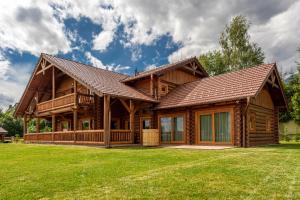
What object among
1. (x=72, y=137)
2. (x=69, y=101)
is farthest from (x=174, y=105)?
(x=69, y=101)

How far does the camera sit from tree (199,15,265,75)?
30250 millimetres

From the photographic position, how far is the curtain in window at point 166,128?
16.5 m

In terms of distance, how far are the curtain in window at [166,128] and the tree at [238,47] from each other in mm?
17140

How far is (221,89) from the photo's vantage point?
48.9 ft

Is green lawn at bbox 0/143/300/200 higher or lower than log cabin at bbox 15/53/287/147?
lower

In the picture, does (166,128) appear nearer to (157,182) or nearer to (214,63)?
(157,182)

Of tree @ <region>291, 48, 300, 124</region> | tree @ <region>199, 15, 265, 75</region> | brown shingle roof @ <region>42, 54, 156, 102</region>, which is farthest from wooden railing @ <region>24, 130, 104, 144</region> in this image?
tree @ <region>199, 15, 265, 75</region>

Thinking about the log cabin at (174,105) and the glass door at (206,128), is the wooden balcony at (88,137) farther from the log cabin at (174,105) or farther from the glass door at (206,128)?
the glass door at (206,128)

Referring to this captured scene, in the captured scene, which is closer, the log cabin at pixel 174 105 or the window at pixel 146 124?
the log cabin at pixel 174 105

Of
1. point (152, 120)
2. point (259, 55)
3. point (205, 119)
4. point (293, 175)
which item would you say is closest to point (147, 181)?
point (293, 175)

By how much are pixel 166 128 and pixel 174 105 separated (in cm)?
191

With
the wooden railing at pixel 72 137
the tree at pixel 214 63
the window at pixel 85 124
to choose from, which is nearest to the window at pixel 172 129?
the wooden railing at pixel 72 137

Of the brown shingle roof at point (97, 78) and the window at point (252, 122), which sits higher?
the brown shingle roof at point (97, 78)

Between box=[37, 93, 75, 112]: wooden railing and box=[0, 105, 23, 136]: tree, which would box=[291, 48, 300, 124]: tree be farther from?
box=[0, 105, 23, 136]: tree
